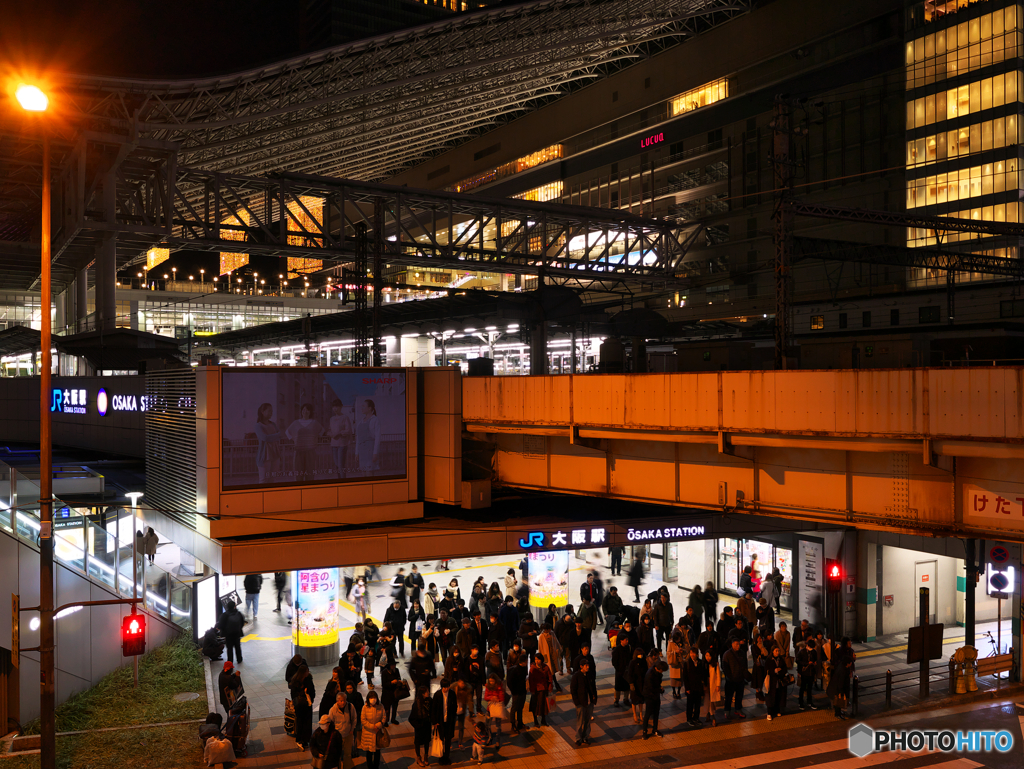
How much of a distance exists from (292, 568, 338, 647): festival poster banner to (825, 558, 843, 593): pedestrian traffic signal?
485 inches

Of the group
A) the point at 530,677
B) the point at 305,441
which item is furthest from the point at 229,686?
the point at 305,441

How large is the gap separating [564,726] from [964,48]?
48.2 metres

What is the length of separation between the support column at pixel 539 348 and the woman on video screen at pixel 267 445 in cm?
1129

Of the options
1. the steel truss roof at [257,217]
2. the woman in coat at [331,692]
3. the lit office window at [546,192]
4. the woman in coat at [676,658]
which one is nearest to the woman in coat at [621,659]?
the woman in coat at [676,658]

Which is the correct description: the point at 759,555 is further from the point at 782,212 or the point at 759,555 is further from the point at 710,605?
the point at 782,212

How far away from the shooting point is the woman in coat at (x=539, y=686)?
43.9ft

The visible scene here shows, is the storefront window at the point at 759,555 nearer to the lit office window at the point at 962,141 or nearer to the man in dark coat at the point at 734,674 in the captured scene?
the man in dark coat at the point at 734,674

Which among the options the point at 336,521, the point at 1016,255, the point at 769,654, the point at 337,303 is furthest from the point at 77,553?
the point at 337,303

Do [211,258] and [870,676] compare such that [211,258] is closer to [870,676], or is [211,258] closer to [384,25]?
[384,25]

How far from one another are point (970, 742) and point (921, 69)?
44.7 m

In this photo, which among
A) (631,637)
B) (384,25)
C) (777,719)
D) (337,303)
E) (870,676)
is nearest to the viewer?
(777,719)

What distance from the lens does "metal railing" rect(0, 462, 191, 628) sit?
1455 cm

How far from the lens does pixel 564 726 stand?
45.3ft

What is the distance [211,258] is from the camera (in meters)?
102
